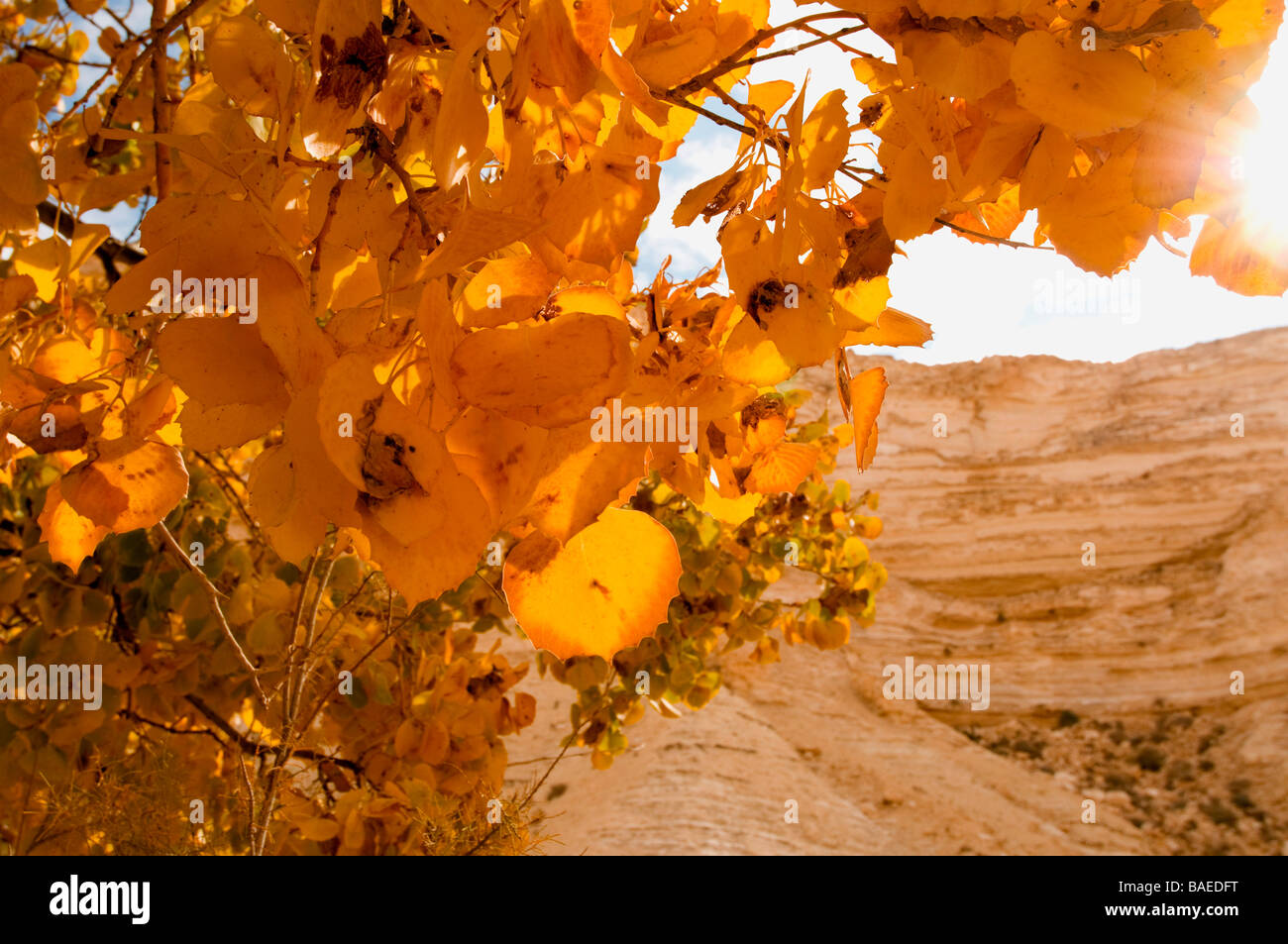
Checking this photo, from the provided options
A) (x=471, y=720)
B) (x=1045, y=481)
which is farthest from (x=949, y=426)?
(x=471, y=720)

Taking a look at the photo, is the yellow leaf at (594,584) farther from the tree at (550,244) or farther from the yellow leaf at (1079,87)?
the yellow leaf at (1079,87)

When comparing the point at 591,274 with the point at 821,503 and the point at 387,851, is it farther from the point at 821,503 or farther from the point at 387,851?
the point at 821,503

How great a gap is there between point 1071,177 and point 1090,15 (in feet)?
0.18

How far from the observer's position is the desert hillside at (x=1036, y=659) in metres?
4.76

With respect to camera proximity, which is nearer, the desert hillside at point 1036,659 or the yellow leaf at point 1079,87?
the yellow leaf at point 1079,87

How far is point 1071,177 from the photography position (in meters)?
0.30

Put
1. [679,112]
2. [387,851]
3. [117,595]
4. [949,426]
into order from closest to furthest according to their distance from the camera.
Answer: [679,112]
[387,851]
[117,595]
[949,426]

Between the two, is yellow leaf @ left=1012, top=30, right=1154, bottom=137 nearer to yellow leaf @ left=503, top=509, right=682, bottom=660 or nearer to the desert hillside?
yellow leaf @ left=503, top=509, right=682, bottom=660

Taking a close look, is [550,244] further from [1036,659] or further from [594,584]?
[1036,659]

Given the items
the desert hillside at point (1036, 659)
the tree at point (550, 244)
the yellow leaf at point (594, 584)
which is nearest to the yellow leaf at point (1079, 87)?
the tree at point (550, 244)

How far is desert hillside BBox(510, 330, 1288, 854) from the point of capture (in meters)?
4.76

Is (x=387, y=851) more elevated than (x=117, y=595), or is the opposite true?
(x=117, y=595)

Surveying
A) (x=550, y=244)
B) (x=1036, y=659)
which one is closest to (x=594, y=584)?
(x=550, y=244)

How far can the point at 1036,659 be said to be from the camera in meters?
8.31
